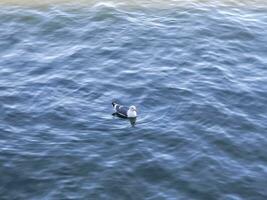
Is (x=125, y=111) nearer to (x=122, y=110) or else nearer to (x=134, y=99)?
(x=122, y=110)

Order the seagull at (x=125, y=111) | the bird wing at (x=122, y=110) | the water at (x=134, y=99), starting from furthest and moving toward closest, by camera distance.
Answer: the bird wing at (x=122, y=110) < the seagull at (x=125, y=111) < the water at (x=134, y=99)

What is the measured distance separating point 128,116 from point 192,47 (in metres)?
10.4

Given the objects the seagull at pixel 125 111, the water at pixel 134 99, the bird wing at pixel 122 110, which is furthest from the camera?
the bird wing at pixel 122 110

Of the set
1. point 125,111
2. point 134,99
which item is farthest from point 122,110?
point 134,99

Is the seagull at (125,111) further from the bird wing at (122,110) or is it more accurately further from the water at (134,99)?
the water at (134,99)

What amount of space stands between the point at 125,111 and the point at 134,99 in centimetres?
279

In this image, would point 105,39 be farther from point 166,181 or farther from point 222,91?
point 166,181

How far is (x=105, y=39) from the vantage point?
1709 inches

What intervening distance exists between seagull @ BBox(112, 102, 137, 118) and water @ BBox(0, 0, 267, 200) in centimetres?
50

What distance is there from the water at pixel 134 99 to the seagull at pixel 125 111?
1.66ft

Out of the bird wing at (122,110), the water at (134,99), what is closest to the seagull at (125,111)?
the bird wing at (122,110)

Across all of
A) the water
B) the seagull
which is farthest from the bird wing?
the water

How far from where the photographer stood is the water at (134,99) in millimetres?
30031

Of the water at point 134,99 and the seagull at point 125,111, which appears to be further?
the seagull at point 125,111
